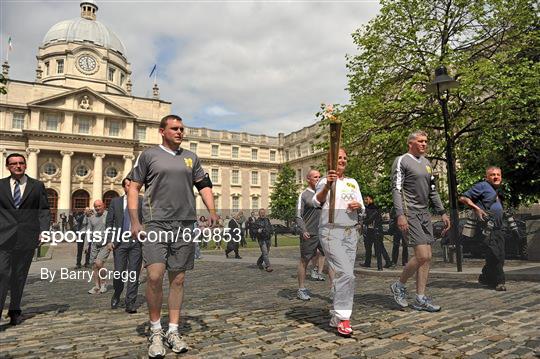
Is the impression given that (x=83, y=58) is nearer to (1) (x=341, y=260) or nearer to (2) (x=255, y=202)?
(2) (x=255, y=202)

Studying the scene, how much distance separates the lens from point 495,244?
630cm

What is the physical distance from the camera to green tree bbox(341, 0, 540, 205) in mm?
10570

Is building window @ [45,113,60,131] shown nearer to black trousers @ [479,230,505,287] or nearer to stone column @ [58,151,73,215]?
stone column @ [58,151,73,215]

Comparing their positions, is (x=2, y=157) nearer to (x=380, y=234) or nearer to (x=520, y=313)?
(x=380, y=234)

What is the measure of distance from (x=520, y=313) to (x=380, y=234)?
469 cm

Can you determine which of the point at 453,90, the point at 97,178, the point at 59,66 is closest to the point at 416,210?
the point at 453,90

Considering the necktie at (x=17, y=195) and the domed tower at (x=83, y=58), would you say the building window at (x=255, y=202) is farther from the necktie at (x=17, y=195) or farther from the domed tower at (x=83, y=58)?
the necktie at (x=17, y=195)

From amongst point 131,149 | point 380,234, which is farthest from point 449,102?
point 131,149

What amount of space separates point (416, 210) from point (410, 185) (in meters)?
0.35

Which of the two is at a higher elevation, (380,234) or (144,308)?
(380,234)

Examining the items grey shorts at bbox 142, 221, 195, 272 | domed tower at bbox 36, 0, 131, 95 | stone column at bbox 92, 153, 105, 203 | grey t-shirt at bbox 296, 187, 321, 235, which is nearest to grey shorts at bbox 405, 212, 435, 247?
grey t-shirt at bbox 296, 187, 321, 235

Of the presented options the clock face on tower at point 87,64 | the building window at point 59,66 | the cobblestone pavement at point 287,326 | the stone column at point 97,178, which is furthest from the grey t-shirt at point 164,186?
the building window at point 59,66

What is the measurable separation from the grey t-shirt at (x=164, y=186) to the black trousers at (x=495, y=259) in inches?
213

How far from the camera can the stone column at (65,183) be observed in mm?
40938
